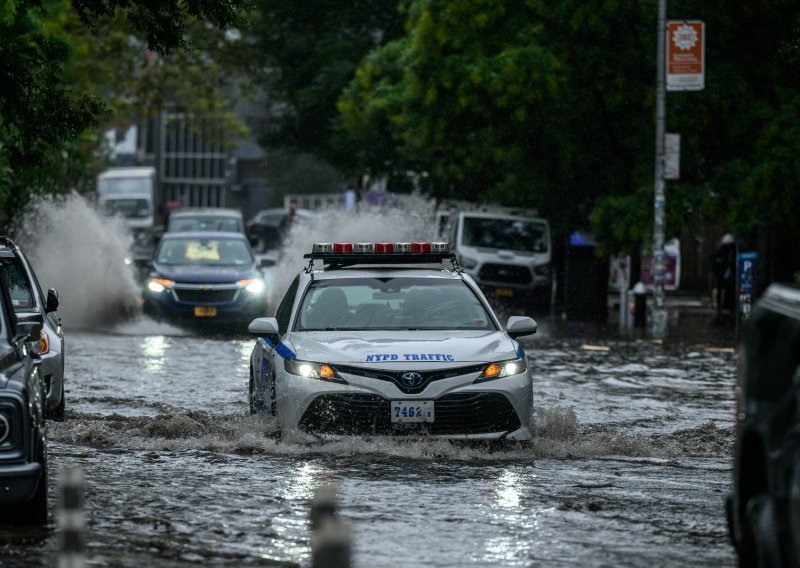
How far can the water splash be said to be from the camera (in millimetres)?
31094

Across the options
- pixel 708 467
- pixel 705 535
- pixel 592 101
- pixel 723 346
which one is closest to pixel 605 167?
pixel 592 101

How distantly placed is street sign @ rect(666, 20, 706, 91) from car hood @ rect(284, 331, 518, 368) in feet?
54.6

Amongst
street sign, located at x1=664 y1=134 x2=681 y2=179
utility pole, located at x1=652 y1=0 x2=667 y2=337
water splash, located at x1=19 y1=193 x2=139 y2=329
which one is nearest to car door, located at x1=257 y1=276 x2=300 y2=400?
utility pole, located at x1=652 y1=0 x2=667 y2=337

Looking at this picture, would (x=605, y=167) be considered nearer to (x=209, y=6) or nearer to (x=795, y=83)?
(x=795, y=83)

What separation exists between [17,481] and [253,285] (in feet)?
65.7

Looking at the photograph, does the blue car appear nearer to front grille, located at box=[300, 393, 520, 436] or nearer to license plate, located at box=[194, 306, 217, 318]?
license plate, located at box=[194, 306, 217, 318]

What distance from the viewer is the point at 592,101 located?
1303 inches

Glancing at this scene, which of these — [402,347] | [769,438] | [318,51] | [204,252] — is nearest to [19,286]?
[402,347]

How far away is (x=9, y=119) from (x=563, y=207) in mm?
20203

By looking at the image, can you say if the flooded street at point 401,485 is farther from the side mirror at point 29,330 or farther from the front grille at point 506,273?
the front grille at point 506,273

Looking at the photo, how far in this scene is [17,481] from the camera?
8.74 m

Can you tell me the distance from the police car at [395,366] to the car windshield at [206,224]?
29.7 m

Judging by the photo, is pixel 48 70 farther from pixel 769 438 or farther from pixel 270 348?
pixel 769 438

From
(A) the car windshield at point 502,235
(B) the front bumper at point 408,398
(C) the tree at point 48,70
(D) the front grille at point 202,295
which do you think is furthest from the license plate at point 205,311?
(B) the front bumper at point 408,398
